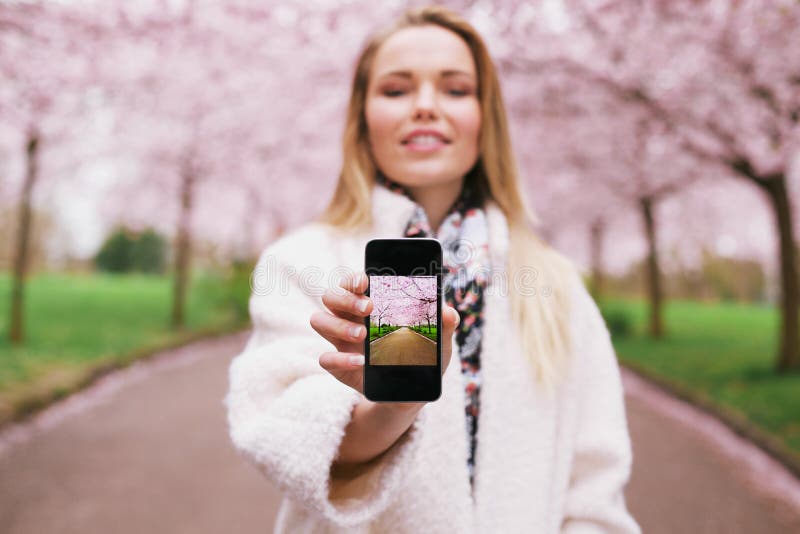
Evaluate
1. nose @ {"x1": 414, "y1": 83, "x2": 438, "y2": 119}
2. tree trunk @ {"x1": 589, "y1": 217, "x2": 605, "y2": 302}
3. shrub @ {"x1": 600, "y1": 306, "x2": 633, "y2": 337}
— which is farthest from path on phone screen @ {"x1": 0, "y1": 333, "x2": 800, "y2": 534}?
tree trunk @ {"x1": 589, "y1": 217, "x2": 605, "y2": 302}

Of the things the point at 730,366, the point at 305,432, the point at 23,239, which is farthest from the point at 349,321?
the point at 730,366

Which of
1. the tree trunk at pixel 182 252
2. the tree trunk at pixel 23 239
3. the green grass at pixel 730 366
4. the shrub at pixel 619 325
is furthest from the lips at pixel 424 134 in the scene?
the shrub at pixel 619 325

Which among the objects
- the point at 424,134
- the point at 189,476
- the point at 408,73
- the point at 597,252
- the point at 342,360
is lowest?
the point at 189,476

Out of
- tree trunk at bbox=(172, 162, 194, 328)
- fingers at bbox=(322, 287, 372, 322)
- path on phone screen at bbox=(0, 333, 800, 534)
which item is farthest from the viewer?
tree trunk at bbox=(172, 162, 194, 328)

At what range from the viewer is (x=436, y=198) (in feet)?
5.17

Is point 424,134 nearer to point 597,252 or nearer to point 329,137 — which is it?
point 329,137

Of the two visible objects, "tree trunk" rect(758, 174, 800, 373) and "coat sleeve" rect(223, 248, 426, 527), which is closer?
"coat sleeve" rect(223, 248, 426, 527)

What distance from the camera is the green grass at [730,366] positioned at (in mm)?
6305

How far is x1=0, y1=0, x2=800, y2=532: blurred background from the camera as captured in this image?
5672mm

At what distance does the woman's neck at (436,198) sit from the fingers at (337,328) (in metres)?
0.64

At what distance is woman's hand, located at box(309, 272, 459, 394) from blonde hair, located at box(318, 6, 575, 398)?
0.54 metres

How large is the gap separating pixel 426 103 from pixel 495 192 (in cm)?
33

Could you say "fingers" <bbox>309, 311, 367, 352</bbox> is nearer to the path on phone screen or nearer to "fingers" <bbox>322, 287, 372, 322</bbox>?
"fingers" <bbox>322, 287, 372, 322</bbox>

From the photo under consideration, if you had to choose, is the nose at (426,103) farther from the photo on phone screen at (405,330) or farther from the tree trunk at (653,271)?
the tree trunk at (653,271)
